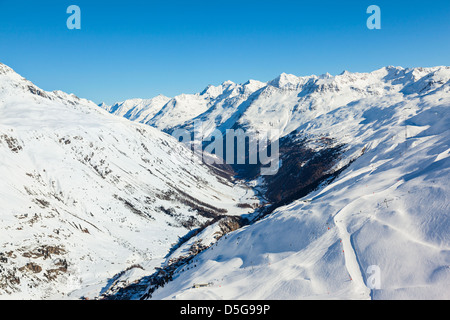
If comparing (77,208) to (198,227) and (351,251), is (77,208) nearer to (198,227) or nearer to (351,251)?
(198,227)

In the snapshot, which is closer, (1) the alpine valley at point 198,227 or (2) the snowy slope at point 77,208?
(1) the alpine valley at point 198,227

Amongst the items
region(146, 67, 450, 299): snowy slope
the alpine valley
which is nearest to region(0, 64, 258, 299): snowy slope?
the alpine valley

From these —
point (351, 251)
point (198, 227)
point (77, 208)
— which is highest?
point (351, 251)

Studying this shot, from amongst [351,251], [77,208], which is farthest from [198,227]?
[351,251]

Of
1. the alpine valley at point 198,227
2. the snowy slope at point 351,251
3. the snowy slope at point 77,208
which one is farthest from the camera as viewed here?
the snowy slope at point 77,208

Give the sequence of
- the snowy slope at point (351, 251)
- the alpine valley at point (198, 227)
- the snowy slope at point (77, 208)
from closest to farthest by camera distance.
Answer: the snowy slope at point (351, 251), the alpine valley at point (198, 227), the snowy slope at point (77, 208)

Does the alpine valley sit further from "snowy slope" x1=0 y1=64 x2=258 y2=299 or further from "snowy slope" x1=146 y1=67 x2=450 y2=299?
"snowy slope" x1=0 y1=64 x2=258 y2=299

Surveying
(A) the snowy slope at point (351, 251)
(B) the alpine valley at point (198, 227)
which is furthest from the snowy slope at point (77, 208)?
(A) the snowy slope at point (351, 251)

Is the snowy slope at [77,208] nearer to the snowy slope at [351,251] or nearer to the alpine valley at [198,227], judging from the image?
the alpine valley at [198,227]

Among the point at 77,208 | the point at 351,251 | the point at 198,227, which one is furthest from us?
the point at 198,227
